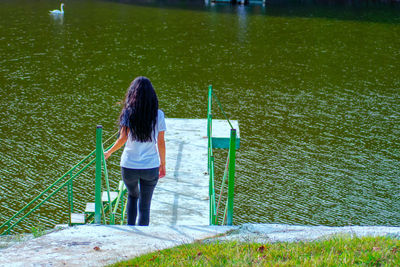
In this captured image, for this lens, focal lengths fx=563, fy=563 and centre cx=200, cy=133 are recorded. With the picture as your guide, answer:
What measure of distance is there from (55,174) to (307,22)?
71.5ft

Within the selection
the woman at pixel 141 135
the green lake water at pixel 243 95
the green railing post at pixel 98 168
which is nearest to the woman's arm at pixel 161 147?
the woman at pixel 141 135

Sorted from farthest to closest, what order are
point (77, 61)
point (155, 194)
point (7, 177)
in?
point (77, 61) < point (7, 177) < point (155, 194)

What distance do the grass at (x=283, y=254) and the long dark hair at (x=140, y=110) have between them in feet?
3.62

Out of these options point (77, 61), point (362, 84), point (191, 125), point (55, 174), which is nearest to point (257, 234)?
point (191, 125)

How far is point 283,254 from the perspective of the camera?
4.18m

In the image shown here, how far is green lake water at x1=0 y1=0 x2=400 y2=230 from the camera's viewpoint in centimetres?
1052

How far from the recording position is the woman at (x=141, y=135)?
16.0 feet

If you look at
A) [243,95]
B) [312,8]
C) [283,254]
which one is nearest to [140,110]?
[283,254]

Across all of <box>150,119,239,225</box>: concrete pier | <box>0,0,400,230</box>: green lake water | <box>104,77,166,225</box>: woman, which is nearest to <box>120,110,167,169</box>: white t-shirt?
<box>104,77,166,225</box>: woman

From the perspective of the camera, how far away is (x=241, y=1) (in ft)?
124

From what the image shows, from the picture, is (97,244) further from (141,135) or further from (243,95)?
(243,95)

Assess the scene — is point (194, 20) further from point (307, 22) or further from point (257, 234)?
point (257, 234)

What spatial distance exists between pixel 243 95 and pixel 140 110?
1218 cm

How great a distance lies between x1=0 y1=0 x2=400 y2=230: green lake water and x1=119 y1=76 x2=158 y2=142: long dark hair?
489cm
